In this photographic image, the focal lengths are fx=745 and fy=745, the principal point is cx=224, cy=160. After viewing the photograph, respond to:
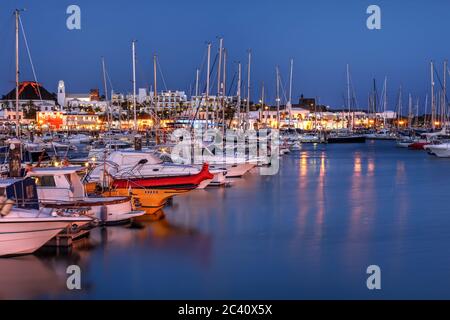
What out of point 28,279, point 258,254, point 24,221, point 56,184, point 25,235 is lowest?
point 258,254

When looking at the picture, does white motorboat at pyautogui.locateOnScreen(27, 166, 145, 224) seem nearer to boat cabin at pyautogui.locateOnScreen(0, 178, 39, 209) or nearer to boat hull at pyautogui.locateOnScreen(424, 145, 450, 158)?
boat cabin at pyautogui.locateOnScreen(0, 178, 39, 209)

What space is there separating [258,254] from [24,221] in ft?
21.7

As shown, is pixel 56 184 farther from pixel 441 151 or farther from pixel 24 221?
pixel 441 151

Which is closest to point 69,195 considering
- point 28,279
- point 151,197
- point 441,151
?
point 151,197

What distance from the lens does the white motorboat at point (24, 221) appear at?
712 inches

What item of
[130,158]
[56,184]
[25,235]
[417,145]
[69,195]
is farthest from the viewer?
[417,145]

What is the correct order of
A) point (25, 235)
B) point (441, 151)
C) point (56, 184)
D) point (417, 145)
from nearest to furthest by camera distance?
point (25, 235) < point (56, 184) < point (441, 151) < point (417, 145)

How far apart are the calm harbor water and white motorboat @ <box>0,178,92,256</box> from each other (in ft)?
1.27

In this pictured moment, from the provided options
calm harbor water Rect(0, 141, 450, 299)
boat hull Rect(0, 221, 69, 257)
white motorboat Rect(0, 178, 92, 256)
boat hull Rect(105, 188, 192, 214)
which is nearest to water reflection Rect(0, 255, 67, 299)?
calm harbor water Rect(0, 141, 450, 299)

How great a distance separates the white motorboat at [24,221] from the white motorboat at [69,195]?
1561 millimetres

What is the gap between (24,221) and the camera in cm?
1809

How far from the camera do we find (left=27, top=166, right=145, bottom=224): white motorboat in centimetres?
2147

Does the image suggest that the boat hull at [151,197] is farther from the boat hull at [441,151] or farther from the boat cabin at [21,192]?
the boat hull at [441,151]
